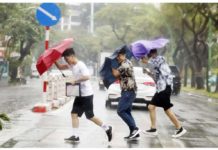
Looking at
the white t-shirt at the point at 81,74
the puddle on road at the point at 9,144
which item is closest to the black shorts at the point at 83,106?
the white t-shirt at the point at 81,74

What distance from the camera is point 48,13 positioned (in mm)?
15133

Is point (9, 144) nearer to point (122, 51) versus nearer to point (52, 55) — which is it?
point (52, 55)

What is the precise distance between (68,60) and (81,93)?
24.7 inches

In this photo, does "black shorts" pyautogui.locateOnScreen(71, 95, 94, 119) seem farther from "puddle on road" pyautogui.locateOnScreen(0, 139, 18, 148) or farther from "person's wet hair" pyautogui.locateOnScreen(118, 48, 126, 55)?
"puddle on road" pyautogui.locateOnScreen(0, 139, 18, 148)

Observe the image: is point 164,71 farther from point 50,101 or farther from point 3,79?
point 3,79

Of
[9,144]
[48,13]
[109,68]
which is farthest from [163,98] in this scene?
[48,13]

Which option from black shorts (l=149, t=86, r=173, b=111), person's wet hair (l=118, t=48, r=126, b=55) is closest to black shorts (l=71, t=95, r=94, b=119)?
person's wet hair (l=118, t=48, r=126, b=55)

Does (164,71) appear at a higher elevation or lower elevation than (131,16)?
lower

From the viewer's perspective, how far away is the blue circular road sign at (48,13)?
591 inches

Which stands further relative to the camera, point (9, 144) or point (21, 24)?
point (21, 24)

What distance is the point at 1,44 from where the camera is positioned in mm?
46594

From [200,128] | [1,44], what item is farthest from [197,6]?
[200,128]

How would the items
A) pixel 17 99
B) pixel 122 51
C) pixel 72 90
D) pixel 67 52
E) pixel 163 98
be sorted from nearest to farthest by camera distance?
pixel 72 90
pixel 67 52
pixel 122 51
pixel 163 98
pixel 17 99

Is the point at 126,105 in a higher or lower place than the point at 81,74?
lower
